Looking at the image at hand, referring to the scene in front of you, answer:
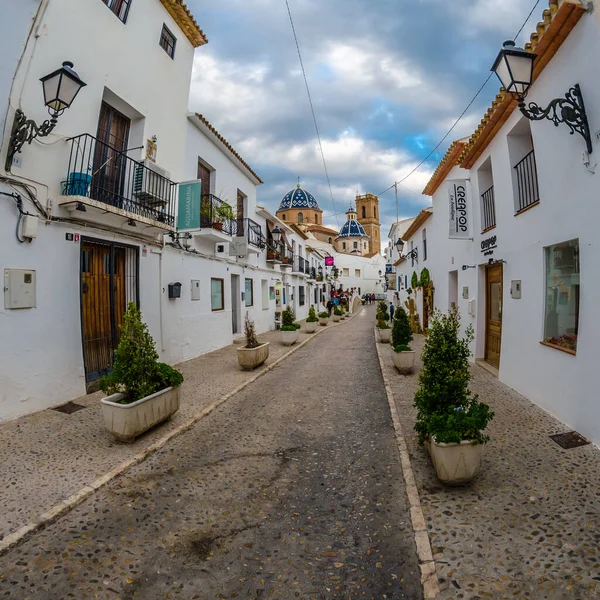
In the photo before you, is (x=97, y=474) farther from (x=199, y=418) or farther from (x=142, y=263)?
(x=142, y=263)

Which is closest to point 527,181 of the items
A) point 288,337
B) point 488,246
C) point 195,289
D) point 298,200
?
Result: point 488,246

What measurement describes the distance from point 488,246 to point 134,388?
719cm

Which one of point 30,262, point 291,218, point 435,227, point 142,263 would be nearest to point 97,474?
point 30,262

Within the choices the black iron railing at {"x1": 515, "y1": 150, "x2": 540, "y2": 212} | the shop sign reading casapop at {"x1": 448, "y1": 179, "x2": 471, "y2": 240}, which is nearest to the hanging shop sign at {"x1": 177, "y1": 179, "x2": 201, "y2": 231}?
the shop sign reading casapop at {"x1": 448, "y1": 179, "x2": 471, "y2": 240}

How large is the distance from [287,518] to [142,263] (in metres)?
6.37

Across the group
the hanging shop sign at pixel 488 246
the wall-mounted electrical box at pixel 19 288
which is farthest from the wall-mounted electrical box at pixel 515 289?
the wall-mounted electrical box at pixel 19 288

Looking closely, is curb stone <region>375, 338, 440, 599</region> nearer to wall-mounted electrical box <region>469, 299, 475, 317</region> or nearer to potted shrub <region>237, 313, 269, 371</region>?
potted shrub <region>237, 313, 269, 371</region>

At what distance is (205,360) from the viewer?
980 centimetres

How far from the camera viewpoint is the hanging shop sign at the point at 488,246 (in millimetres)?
7416

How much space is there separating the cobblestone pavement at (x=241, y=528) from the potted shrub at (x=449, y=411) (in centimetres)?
55

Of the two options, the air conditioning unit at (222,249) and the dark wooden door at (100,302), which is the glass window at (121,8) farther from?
the air conditioning unit at (222,249)

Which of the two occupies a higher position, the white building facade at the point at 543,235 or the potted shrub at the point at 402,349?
the white building facade at the point at 543,235

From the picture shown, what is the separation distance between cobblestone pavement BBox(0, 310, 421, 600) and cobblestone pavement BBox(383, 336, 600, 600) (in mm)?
274

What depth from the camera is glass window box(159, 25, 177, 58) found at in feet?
28.1
